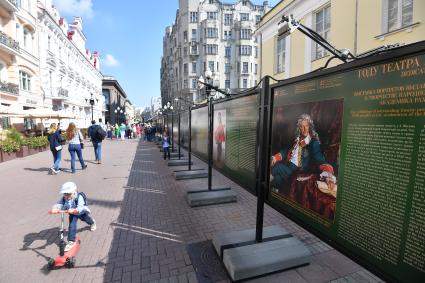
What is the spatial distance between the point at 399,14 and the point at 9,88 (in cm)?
2374

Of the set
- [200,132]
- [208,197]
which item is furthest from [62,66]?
[208,197]

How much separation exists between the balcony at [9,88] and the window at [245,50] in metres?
41.1

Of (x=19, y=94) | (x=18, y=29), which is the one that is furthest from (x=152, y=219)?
(x=18, y=29)

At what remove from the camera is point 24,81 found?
22.1m

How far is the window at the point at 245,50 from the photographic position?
5195 cm

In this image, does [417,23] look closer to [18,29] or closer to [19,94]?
[19,94]

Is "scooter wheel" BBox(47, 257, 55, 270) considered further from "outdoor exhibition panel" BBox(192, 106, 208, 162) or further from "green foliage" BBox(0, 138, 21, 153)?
"green foliage" BBox(0, 138, 21, 153)

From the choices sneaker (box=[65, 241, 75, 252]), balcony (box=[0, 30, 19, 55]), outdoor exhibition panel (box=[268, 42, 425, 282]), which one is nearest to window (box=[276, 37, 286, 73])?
outdoor exhibition panel (box=[268, 42, 425, 282])

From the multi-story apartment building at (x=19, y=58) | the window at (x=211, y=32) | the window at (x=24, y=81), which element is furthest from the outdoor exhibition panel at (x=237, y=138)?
the window at (x=211, y=32)

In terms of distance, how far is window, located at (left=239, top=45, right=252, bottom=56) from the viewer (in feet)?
170

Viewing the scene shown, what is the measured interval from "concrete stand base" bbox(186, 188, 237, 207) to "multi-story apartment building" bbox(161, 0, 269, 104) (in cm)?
4587

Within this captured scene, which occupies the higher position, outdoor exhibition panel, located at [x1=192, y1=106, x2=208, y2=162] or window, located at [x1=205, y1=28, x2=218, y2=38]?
window, located at [x1=205, y1=28, x2=218, y2=38]

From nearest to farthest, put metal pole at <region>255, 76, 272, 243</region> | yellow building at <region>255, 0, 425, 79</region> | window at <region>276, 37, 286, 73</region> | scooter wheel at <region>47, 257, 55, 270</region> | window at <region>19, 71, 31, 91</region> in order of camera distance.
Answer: metal pole at <region>255, 76, 272, 243</region> < scooter wheel at <region>47, 257, 55, 270</region> < yellow building at <region>255, 0, 425, 79</region> < window at <region>276, 37, 286, 73</region> < window at <region>19, 71, 31, 91</region>

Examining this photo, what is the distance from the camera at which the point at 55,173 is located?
961 centimetres
